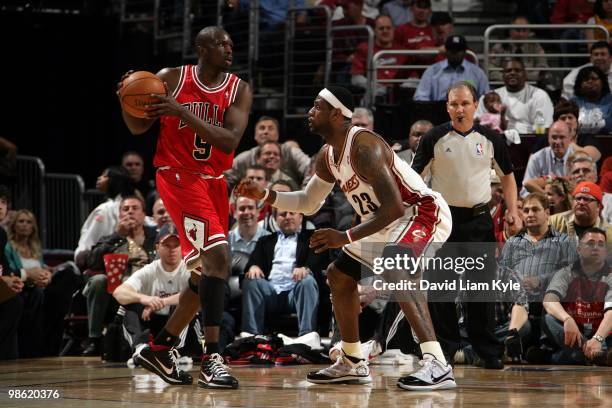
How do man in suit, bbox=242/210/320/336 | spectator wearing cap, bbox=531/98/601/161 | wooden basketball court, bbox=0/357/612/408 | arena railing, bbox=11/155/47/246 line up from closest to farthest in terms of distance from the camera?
wooden basketball court, bbox=0/357/612/408 → man in suit, bbox=242/210/320/336 → spectator wearing cap, bbox=531/98/601/161 → arena railing, bbox=11/155/47/246

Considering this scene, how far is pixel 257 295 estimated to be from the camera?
9.39 metres

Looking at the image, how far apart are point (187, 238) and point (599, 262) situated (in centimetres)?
374

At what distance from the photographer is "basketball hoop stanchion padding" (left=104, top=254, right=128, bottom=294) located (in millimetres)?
9711

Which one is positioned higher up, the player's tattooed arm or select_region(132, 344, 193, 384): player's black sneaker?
the player's tattooed arm

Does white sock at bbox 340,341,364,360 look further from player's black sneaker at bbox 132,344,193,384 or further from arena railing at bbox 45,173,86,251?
arena railing at bbox 45,173,86,251

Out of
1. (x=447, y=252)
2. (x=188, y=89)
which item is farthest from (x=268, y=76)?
(x=188, y=89)

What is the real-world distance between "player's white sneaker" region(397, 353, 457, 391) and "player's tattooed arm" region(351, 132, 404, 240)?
0.89 metres

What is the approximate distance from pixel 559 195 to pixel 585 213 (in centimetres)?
77

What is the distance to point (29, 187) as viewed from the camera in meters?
13.1

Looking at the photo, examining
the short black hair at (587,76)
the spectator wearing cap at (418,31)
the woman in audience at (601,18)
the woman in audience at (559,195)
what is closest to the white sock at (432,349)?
the woman in audience at (559,195)

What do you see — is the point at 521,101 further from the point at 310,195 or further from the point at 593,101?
the point at 310,195

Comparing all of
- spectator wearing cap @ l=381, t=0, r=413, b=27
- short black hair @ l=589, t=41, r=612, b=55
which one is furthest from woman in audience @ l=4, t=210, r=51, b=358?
short black hair @ l=589, t=41, r=612, b=55

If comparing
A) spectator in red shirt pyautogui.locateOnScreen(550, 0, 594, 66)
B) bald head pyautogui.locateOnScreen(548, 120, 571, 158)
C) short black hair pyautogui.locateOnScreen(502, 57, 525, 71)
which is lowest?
bald head pyautogui.locateOnScreen(548, 120, 571, 158)

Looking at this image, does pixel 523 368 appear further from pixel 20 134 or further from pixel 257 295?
pixel 20 134
